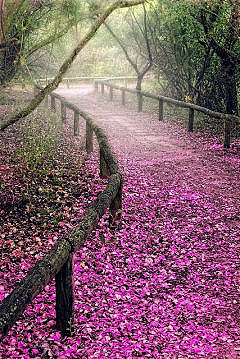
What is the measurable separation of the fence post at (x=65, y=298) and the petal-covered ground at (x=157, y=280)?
4.4 inches

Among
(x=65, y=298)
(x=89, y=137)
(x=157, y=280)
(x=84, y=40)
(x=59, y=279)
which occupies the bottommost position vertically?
(x=157, y=280)

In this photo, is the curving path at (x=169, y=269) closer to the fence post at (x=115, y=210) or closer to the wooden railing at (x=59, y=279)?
the fence post at (x=115, y=210)

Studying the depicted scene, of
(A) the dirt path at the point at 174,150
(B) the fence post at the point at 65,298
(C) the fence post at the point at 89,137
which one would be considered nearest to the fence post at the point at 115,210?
(A) the dirt path at the point at 174,150

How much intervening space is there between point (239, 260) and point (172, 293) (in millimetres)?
1173

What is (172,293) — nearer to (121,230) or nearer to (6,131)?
(121,230)

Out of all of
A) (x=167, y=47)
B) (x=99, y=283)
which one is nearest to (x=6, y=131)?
(x=167, y=47)

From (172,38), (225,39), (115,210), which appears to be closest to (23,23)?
(225,39)

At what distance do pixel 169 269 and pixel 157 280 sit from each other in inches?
13.2

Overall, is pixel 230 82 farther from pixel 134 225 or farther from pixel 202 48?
pixel 134 225

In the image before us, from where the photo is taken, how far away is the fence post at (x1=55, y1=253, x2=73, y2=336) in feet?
13.5

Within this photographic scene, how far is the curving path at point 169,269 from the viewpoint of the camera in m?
4.24

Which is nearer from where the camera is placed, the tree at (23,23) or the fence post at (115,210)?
the fence post at (115,210)

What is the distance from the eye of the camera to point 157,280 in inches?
212

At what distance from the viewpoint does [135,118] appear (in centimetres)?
1884
